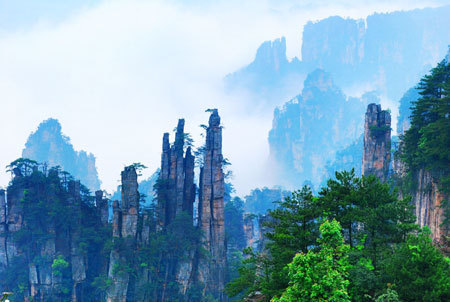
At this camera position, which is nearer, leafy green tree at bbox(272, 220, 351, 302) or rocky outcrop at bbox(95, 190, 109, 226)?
leafy green tree at bbox(272, 220, 351, 302)

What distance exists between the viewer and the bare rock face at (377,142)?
47.5 metres

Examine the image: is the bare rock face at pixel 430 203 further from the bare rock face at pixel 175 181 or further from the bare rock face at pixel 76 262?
the bare rock face at pixel 76 262

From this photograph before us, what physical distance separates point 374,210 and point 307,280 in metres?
7.13

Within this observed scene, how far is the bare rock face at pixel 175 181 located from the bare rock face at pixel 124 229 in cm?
478

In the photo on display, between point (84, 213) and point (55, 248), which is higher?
point (84, 213)

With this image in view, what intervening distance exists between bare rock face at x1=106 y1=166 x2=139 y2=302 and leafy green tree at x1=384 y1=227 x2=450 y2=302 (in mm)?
38379

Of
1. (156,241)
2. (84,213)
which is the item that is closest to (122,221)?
(156,241)

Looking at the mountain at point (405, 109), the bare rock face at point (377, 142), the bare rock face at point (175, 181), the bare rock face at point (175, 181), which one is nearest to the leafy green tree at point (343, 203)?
the bare rock face at point (377, 142)

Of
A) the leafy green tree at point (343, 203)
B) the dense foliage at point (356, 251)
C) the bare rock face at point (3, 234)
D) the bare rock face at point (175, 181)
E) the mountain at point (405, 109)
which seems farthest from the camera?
the mountain at point (405, 109)

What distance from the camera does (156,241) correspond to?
173 ft

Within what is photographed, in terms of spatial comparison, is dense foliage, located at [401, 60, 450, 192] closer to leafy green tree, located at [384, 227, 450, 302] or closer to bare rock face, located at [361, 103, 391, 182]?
bare rock face, located at [361, 103, 391, 182]

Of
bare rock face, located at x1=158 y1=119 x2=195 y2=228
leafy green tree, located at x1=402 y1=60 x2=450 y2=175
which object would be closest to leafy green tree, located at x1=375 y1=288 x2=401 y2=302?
leafy green tree, located at x1=402 y1=60 x2=450 y2=175

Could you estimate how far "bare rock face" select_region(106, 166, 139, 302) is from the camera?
50344 mm

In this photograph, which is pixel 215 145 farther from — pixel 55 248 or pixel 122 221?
pixel 55 248
